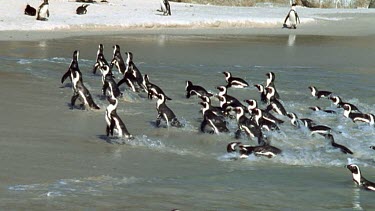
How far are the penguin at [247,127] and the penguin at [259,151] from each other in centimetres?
76

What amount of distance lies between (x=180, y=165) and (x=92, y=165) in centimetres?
84

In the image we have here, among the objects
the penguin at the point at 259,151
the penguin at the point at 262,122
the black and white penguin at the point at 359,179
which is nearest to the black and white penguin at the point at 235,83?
the penguin at the point at 262,122

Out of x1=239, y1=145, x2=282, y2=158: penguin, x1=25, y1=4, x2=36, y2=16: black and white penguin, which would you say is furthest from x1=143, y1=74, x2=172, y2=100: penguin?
x1=25, y1=4, x2=36, y2=16: black and white penguin

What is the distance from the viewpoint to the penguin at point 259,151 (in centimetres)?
844

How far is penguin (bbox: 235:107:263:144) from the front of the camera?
9367 millimetres

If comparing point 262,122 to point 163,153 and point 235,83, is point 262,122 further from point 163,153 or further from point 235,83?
point 235,83

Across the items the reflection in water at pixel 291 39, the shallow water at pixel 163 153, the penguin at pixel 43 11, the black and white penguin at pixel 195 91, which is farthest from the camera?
the penguin at pixel 43 11

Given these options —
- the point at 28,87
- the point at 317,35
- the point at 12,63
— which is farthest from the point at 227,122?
the point at 317,35

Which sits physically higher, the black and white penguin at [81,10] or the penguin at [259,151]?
the penguin at [259,151]

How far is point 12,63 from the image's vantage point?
15.1 metres

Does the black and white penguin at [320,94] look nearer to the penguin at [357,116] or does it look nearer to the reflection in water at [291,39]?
the penguin at [357,116]

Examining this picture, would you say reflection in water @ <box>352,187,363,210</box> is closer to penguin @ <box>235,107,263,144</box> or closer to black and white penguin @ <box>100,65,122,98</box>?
penguin @ <box>235,107,263,144</box>

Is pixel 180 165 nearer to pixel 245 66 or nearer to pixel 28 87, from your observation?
pixel 28 87

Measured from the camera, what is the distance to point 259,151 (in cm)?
845
